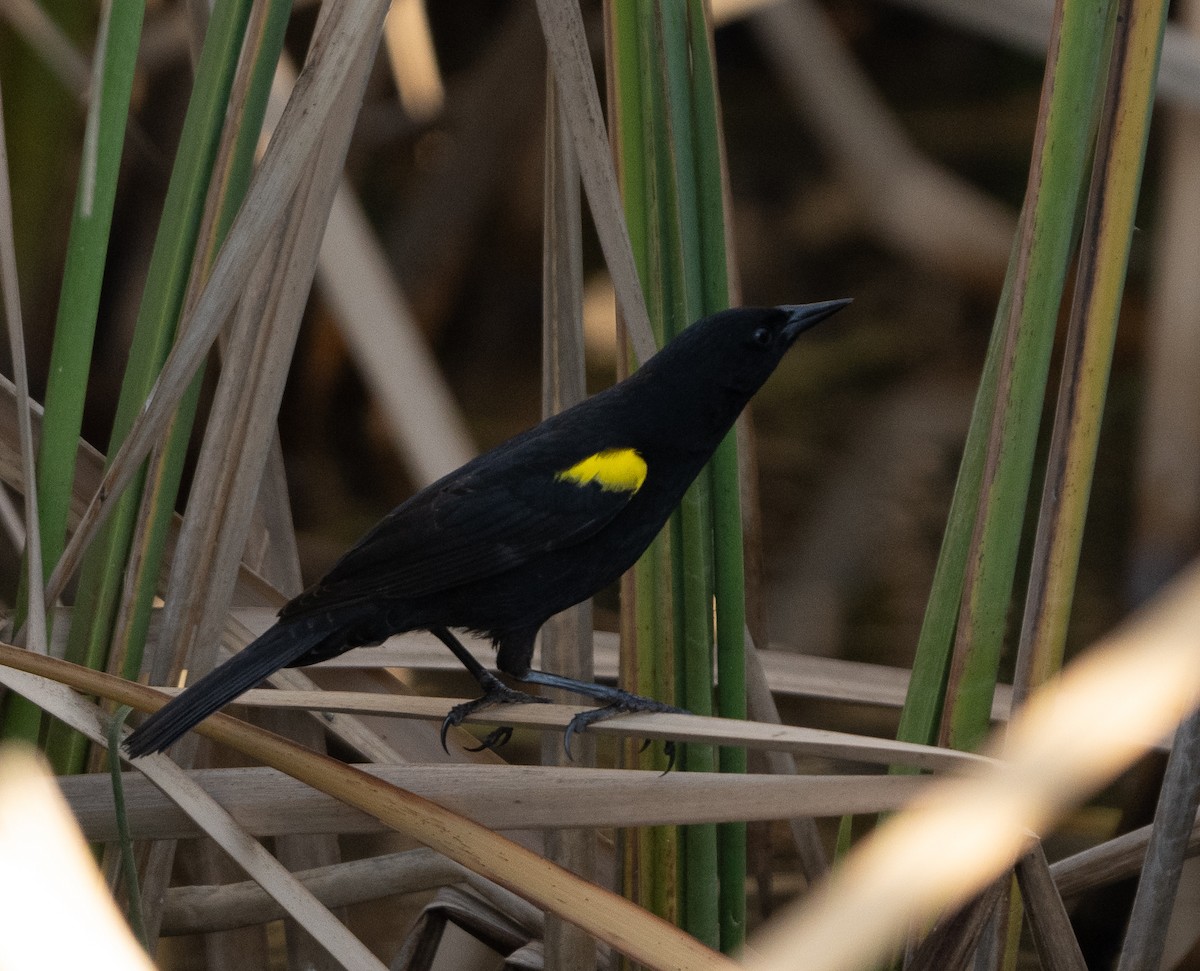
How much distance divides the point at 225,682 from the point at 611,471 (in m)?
0.54

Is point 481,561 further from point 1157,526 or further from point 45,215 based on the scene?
point 1157,526

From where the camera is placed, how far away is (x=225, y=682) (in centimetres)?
145

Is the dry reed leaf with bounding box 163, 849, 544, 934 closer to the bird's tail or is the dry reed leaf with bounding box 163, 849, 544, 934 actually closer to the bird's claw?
the bird's claw

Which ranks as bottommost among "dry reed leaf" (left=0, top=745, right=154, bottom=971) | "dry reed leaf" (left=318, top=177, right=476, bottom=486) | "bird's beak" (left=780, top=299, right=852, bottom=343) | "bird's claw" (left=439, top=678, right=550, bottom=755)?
"dry reed leaf" (left=0, top=745, right=154, bottom=971)

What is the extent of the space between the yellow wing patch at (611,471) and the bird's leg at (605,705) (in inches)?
9.7

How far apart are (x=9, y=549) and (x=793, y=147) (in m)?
3.33

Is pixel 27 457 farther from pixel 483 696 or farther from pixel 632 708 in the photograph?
pixel 632 708

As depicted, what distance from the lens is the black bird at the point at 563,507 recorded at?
1.70m

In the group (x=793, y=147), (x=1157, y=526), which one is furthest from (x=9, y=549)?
(x=793, y=147)

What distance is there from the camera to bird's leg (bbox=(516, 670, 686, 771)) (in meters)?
1.50

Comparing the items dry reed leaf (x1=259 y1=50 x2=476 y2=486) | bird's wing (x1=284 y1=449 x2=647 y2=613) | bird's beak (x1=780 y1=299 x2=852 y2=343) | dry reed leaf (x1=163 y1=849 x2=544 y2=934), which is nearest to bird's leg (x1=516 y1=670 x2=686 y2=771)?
bird's wing (x1=284 y1=449 x2=647 y2=613)

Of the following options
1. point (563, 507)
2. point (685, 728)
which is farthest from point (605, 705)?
point (685, 728)

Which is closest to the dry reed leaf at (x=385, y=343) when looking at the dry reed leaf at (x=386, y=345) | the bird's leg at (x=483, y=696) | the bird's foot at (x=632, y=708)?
the dry reed leaf at (x=386, y=345)

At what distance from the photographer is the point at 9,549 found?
2846mm
